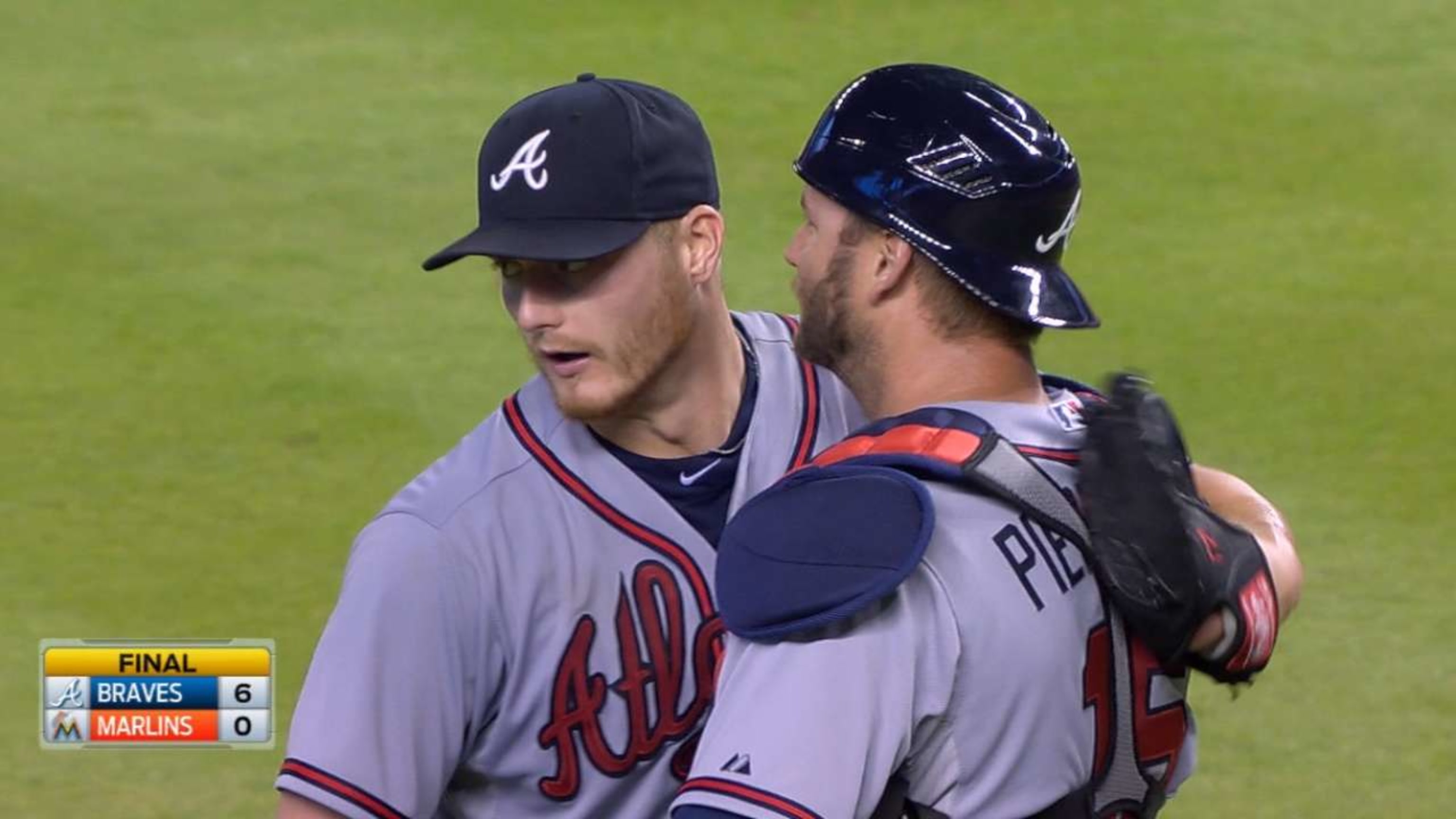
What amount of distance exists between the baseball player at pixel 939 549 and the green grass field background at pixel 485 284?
2500mm

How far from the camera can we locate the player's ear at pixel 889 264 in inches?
96.8

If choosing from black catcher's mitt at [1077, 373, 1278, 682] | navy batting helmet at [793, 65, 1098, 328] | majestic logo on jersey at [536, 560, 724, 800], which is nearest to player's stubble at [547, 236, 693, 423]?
majestic logo on jersey at [536, 560, 724, 800]

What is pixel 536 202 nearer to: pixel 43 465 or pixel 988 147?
pixel 988 147

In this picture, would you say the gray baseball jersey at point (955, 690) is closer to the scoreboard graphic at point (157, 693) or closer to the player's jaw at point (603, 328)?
the player's jaw at point (603, 328)

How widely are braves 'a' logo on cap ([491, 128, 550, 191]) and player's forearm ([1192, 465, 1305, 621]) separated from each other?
88 centimetres

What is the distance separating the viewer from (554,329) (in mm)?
2766

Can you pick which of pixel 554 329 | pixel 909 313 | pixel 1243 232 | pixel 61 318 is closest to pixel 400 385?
pixel 61 318

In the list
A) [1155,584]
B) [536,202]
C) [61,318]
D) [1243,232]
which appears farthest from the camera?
[1243,232]

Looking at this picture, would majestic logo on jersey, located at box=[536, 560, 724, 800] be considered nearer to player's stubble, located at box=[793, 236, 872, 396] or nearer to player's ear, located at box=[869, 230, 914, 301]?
player's stubble, located at box=[793, 236, 872, 396]

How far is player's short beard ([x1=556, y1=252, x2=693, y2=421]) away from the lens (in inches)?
108

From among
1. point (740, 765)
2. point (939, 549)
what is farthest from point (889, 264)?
point (740, 765)

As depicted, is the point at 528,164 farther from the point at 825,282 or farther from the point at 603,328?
the point at 825,282

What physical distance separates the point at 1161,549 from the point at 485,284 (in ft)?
15.8

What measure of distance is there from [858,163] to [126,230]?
196 inches
